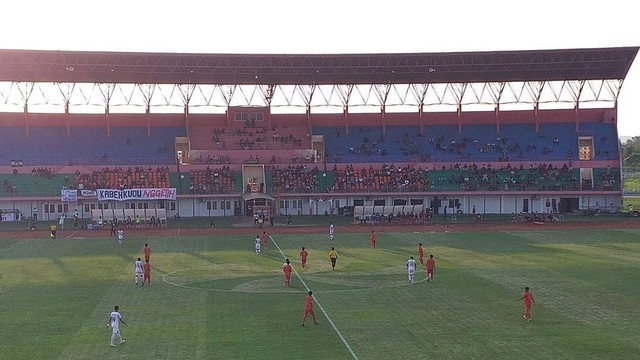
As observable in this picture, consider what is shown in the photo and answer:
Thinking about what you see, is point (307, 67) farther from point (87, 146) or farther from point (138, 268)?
point (138, 268)

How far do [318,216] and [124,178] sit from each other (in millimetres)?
21683

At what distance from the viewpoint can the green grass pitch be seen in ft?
76.2

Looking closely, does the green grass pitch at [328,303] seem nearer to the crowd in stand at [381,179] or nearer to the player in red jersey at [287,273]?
the player in red jersey at [287,273]

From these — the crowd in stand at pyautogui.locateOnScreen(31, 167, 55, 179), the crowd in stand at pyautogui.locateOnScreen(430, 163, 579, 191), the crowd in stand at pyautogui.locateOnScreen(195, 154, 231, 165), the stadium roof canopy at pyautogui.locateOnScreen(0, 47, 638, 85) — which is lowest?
the crowd in stand at pyautogui.locateOnScreen(430, 163, 579, 191)

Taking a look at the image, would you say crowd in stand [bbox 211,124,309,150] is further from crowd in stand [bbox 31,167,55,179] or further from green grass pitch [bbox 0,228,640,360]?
green grass pitch [bbox 0,228,640,360]

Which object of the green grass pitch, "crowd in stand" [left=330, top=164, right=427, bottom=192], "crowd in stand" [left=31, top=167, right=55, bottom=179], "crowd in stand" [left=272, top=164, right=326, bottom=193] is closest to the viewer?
the green grass pitch

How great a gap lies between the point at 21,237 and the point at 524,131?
60.3m

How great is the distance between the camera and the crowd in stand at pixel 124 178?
76.6 meters

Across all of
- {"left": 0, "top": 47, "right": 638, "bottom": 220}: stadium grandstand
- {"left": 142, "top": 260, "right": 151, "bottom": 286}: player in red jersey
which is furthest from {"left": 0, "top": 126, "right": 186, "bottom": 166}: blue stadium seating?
{"left": 142, "top": 260, "right": 151, "bottom": 286}: player in red jersey

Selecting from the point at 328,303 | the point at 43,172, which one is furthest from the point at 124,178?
the point at 328,303

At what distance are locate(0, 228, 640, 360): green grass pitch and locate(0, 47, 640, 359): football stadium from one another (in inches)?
6.4

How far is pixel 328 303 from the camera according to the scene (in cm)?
3081

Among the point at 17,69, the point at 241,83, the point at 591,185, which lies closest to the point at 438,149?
the point at 591,185

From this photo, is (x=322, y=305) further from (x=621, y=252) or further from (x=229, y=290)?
(x=621, y=252)
